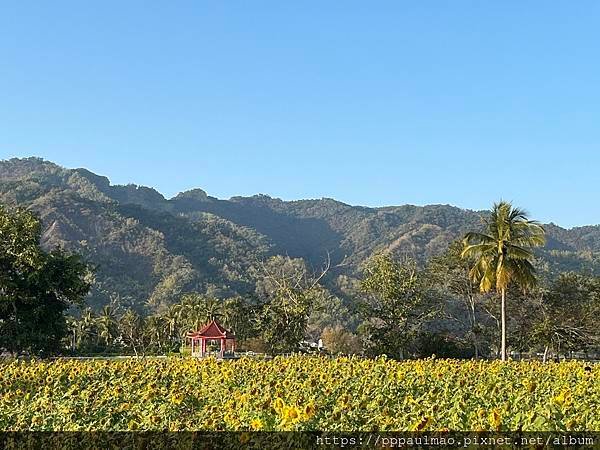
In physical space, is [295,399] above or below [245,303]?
above

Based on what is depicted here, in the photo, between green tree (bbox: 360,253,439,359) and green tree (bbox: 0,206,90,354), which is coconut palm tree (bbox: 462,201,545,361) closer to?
green tree (bbox: 360,253,439,359)

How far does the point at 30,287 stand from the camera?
77.7 ft

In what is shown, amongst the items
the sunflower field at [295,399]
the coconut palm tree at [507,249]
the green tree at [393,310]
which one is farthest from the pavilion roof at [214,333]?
the sunflower field at [295,399]

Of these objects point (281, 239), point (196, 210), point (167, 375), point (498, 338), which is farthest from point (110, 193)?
point (167, 375)

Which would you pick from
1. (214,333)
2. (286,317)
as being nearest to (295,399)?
(286,317)

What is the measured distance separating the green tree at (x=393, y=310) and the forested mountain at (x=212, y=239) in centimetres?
3554

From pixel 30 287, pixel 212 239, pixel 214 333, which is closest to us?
pixel 30 287

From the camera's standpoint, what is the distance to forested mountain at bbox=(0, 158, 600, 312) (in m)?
100

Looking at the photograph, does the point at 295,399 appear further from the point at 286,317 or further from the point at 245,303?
the point at 245,303

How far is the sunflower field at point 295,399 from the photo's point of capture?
19.8 feet

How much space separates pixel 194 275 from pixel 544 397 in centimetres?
9750

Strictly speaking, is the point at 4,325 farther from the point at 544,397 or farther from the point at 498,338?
the point at 498,338

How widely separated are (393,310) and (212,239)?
94.9 metres

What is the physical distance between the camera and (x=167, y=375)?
11.5m
